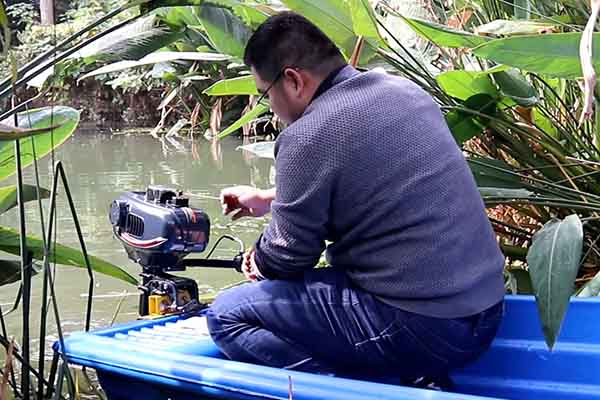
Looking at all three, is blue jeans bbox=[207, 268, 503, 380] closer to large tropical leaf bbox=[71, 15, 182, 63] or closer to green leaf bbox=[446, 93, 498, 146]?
large tropical leaf bbox=[71, 15, 182, 63]

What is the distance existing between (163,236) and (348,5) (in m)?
0.86

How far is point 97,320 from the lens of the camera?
289 centimetres

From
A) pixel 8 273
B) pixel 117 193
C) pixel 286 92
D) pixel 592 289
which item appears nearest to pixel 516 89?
pixel 592 289

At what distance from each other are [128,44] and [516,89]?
1042 millimetres

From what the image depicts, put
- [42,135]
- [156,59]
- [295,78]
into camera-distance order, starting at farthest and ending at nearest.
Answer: [156,59], [42,135], [295,78]

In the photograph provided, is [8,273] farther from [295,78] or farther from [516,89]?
[516,89]

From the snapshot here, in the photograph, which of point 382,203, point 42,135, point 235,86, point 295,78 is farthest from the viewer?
point 235,86

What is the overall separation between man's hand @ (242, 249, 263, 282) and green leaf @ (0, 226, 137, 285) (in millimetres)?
355

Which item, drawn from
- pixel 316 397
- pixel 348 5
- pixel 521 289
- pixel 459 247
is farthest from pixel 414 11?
pixel 316 397

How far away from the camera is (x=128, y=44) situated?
2117 millimetres

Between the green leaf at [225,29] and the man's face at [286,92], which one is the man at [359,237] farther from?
the green leaf at [225,29]

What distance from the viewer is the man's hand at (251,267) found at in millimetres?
1755

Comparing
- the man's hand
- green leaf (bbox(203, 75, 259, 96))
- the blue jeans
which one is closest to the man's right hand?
the man's hand

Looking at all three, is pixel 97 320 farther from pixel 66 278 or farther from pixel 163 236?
pixel 163 236
